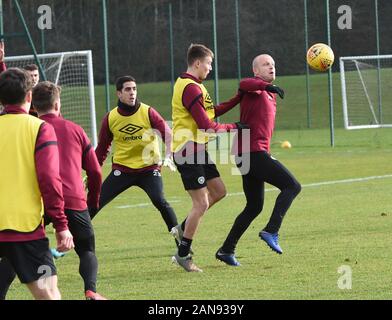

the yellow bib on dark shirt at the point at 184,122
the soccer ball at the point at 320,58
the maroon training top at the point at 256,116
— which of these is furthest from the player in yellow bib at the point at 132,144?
the soccer ball at the point at 320,58

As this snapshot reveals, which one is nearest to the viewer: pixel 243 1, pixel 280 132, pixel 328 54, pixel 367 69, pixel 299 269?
pixel 299 269

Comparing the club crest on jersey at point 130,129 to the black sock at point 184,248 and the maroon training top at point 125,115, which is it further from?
the black sock at point 184,248

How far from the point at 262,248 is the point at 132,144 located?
177 centimetres

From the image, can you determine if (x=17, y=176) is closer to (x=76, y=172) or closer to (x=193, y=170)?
(x=76, y=172)

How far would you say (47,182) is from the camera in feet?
21.1

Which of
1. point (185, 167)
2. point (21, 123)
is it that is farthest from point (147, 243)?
point (21, 123)

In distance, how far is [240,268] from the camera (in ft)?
33.3

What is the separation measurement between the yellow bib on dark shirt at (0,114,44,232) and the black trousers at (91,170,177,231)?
4813 millimetres

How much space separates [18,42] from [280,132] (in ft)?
35.0

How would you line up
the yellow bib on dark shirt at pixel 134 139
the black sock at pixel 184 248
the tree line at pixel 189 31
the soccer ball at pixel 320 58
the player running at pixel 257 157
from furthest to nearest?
the tree line at pixel 189 31, the soccer ball at pixel 320 58, the yellow bib on dark shirt at pixel 134 139, the player running at pixel 257 157, the black sock at pixel 184 248

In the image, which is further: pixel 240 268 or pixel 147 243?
pixel 147 243

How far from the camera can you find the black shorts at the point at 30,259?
6.45 meters

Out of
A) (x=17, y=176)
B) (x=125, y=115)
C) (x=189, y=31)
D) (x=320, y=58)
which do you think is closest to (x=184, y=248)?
(x=125, y=115)
